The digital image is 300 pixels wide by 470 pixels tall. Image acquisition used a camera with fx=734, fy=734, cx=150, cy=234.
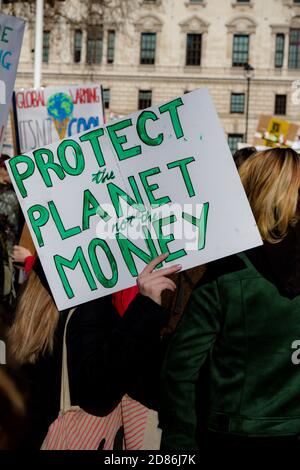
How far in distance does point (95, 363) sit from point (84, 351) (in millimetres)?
47

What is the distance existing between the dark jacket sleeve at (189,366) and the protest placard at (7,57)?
1.68 meters

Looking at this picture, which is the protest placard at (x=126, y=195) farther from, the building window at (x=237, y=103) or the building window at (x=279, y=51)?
the building window at (x=279, y=51)

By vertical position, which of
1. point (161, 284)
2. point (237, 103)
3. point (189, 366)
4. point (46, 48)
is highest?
point (46, 48)

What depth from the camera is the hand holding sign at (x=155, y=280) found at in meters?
2.10

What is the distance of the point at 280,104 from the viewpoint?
137 ft

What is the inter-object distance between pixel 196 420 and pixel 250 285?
42 cm

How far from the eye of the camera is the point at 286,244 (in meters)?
2.12

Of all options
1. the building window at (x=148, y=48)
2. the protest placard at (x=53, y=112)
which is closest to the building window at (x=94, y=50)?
the building window at (x=148, y=48)

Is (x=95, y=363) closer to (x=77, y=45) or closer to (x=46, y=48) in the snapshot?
(x=77, y=45)

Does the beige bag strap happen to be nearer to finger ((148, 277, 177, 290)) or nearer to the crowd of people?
the crowd of people

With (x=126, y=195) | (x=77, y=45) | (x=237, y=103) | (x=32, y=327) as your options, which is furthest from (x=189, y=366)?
(x=77, y=45)

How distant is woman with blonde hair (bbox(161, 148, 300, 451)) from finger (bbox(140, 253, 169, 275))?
154 millimetres
